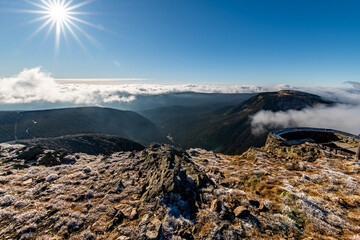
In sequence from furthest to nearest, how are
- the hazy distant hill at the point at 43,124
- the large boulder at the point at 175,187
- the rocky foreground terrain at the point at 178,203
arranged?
1. the hazy distant hill at the point at 43,124
2. the large boulder at the point at 175,187
3. the rocky foreground terrain at the point at 178,203

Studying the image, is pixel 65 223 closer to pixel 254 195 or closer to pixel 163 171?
pixel 163 171

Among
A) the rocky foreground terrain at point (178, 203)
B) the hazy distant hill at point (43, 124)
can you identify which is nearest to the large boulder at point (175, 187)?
the rocky foreground terrain at point (178, 203)

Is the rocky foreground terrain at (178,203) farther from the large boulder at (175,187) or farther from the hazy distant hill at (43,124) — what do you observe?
the hazy distant hill at (43,124)

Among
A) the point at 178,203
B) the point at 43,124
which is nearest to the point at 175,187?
the point at 178,203

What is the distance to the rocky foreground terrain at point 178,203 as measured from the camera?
9688 mm

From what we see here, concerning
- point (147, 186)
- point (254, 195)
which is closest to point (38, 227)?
point (147, 186)

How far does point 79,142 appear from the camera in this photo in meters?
65.2

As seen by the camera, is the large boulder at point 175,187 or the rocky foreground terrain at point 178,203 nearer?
the rocky foreground terrain at point 178,203

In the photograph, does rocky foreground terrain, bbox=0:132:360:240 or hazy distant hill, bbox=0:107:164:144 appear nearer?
rocky foreground terrain, bbox=0:132:360:240

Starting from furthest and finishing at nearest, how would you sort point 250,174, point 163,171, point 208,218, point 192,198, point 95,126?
point 95,126 < point 250,174 < point 163,171 < point 192,198 < point 208,218

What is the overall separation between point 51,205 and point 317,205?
22.3m

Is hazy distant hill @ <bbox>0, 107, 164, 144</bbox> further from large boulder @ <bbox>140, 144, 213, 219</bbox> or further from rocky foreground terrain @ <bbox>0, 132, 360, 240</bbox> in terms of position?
large boulder @ <bbox>140, 144, 213, 219</bbox>

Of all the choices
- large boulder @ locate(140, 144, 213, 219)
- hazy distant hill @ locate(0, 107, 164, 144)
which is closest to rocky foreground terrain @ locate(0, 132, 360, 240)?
large boulder @ locate(140, 144, 213, 219)

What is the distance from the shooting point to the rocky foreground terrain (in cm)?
969
